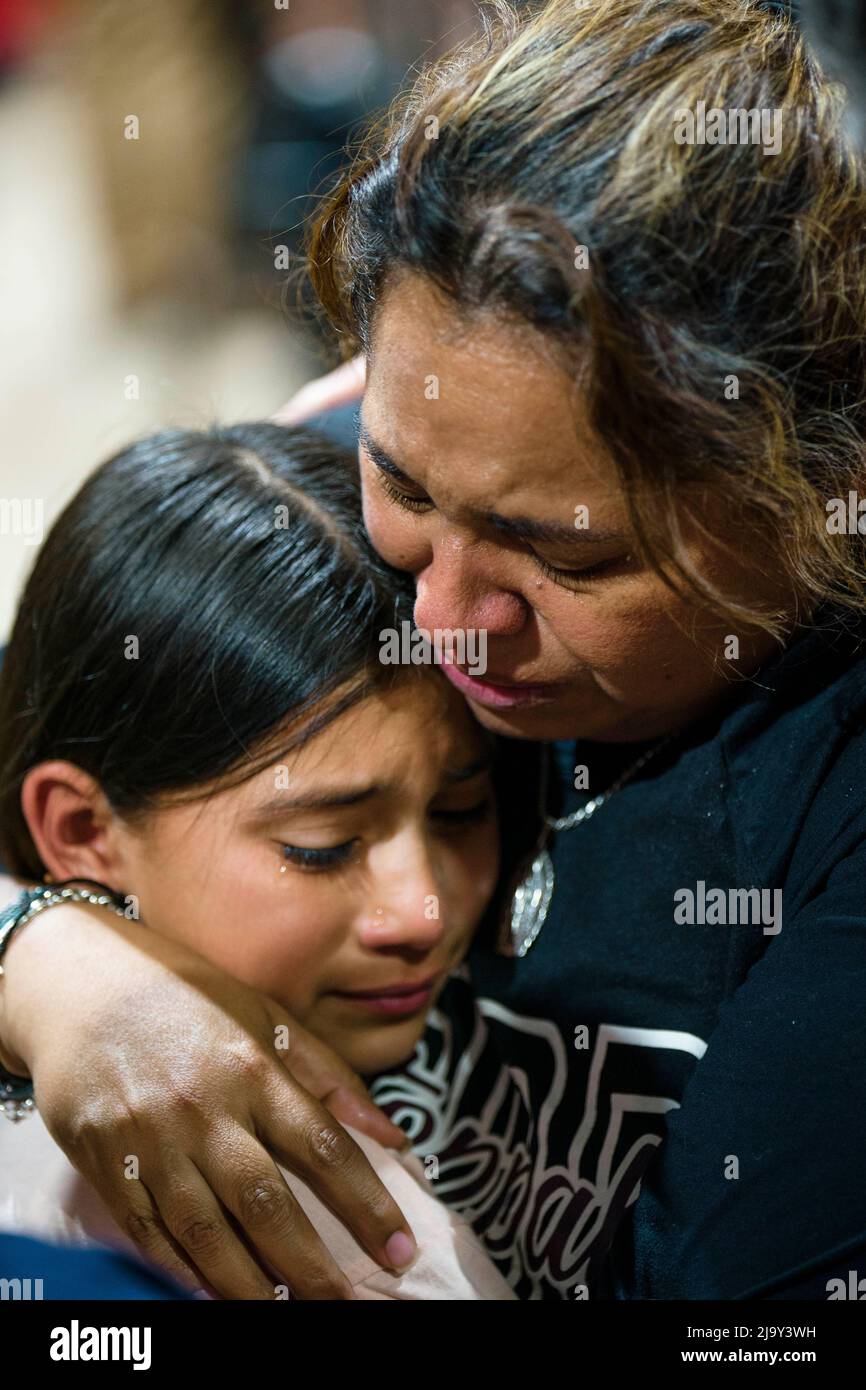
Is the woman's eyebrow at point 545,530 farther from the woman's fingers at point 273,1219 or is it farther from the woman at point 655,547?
the woman's fingers at point 273,1219

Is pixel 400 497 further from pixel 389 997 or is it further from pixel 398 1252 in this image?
pixel 398 1252

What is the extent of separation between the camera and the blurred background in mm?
3557

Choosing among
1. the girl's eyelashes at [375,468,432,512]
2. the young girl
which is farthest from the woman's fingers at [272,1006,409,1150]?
the girl's eyelashes at [375,468,432,512]

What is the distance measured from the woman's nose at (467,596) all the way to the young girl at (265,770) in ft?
0.50

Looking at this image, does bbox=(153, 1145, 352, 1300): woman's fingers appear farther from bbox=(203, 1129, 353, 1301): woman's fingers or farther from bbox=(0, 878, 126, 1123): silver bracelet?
bbox=(0, 878, 126, 1123): silver bracelet

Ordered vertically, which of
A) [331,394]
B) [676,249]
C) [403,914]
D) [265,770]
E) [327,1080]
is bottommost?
[327,1080]

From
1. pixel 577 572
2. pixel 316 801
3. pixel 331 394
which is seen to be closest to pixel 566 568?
pixel 577 572

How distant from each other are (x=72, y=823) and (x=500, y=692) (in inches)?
16.2

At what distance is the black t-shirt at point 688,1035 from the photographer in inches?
34.5

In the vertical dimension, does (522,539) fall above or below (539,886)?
above

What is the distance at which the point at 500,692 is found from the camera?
1.08 m

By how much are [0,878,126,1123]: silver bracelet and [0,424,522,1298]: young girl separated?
0.02 meters
